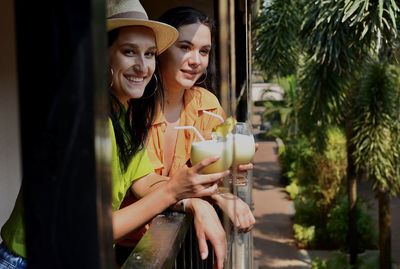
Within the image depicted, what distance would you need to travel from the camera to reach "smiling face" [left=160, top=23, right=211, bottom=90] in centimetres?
208

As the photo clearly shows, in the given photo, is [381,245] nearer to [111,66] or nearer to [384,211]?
[384,211]

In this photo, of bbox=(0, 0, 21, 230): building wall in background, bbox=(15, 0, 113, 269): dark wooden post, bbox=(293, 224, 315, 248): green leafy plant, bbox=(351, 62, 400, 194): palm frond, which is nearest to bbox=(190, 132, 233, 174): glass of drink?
bbox=(15, 0, 113, 269): dark wooden post

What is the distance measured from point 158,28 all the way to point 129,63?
5.8 inches

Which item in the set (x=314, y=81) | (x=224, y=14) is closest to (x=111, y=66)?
(x=224, y=14)

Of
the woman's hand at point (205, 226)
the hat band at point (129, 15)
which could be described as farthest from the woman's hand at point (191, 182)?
the hat band at point (129, 15)

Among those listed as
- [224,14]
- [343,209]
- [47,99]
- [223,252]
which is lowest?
[343,209]

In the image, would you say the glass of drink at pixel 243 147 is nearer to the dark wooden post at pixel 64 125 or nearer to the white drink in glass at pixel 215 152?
the white drink in glass at pixel 215 152

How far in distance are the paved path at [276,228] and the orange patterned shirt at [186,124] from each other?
8.43 meters

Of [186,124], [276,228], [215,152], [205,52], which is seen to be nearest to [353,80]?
[276,228]

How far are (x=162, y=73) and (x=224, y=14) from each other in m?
1.09

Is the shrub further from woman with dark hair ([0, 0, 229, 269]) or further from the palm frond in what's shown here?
woman with dark hair ([0, 0, 229, 269])

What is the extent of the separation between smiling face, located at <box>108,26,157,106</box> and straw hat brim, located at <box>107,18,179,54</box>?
0.03 meters

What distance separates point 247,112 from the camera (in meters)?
4.86

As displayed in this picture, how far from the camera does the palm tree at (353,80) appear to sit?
600 cm
